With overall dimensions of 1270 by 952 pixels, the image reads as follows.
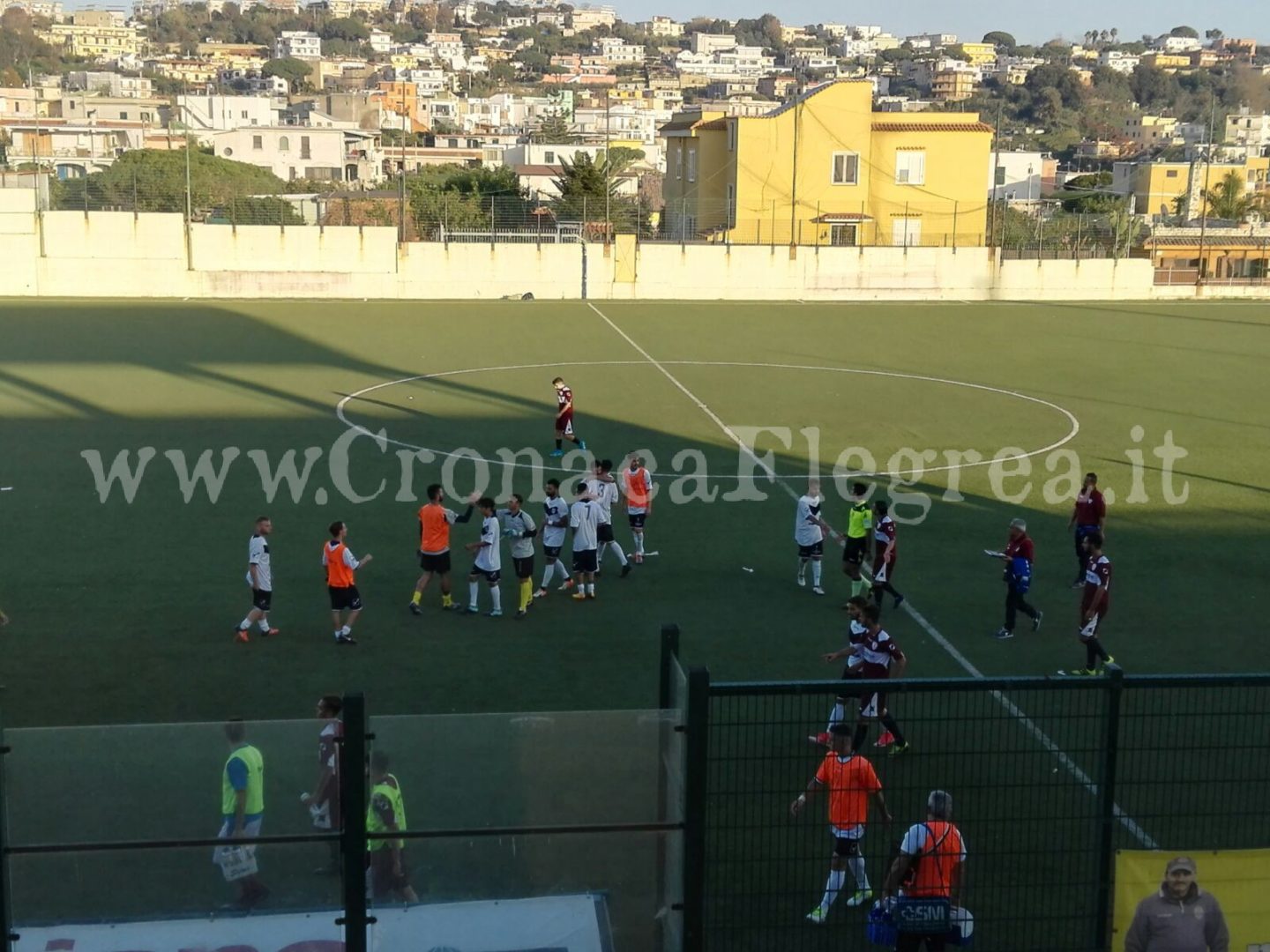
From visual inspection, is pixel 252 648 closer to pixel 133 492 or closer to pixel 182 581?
pixel 182 581

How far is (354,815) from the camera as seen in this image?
697 centimetres

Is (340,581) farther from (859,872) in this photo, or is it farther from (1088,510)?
(1088,510)

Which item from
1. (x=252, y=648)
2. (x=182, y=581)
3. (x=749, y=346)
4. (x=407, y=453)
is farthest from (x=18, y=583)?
(x=749, y=346)

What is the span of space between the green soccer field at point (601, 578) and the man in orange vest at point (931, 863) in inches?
13.9

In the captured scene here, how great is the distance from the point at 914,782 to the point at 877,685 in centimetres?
359

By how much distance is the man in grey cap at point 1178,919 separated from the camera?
22.5ft

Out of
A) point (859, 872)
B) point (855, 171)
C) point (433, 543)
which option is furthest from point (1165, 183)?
point (859, 872)

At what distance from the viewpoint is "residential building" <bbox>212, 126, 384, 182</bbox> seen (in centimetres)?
11956

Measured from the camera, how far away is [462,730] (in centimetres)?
728

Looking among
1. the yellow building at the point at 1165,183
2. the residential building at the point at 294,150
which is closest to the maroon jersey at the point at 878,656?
the yellow building at the point at 1165,183

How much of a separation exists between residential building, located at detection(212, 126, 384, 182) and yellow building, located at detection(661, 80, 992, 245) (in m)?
62.2

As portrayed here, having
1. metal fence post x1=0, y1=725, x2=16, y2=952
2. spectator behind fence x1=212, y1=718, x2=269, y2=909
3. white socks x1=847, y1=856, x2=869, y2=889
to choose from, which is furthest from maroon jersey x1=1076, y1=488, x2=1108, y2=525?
metal fence post x1=0, y1=725, x2=16, y2=952

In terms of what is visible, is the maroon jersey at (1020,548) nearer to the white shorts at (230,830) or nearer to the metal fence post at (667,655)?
the metal fence post at (667,655)

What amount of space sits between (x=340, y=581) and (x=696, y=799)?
761cm
